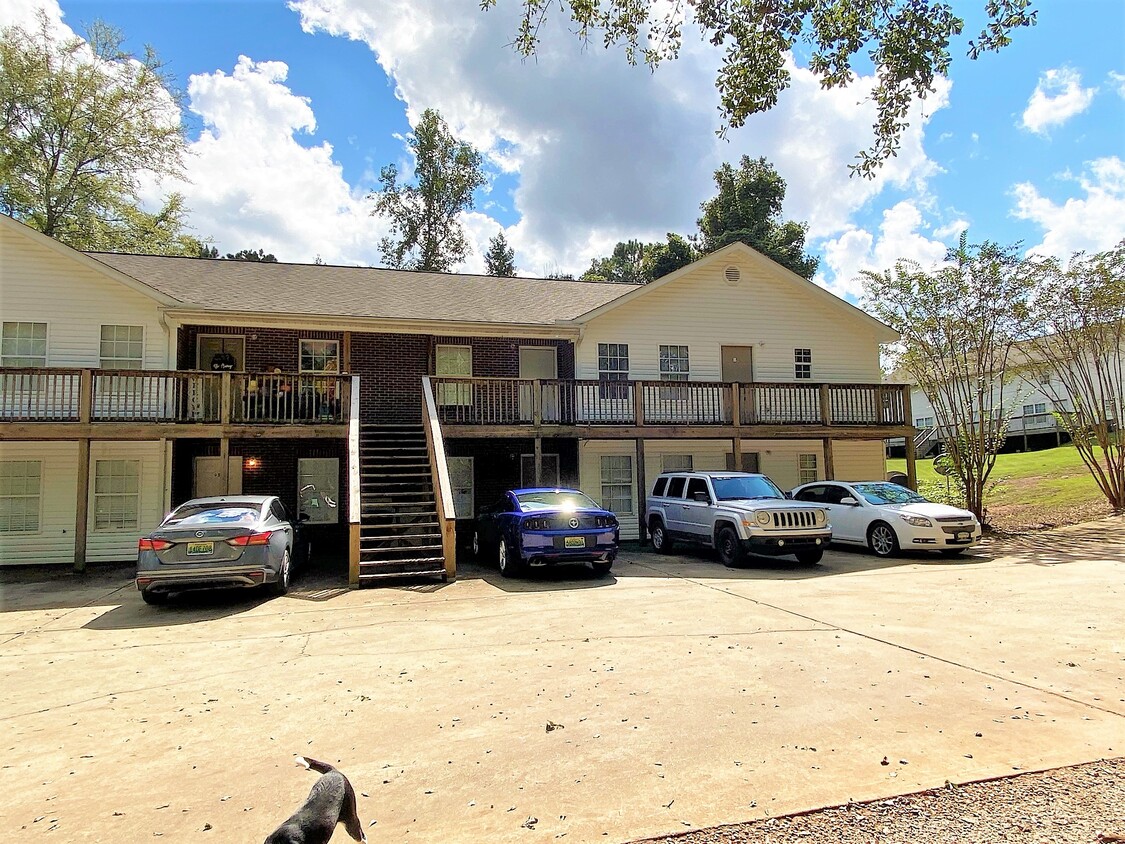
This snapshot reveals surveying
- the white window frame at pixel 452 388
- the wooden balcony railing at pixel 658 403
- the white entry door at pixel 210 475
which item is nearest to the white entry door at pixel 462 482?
the wooden balcony railing at pixel 658 403

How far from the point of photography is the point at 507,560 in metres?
11.2

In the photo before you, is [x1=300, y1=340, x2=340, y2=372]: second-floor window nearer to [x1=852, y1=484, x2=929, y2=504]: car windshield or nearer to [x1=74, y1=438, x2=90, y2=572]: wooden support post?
[x1=74, y1=438, x2=90, y2=572]: wooden support post

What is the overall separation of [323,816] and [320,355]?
1523 cm

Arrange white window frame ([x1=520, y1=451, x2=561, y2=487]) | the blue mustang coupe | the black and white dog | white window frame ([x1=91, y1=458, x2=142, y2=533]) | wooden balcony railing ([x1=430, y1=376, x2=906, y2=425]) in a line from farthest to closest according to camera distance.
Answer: white window frame ([x1=520, y1=451, x2=561, y2=487]) → wooden balcony railing ([x1=430, y1=376, x2=906, y2=425]) → white window frame ([x1=91, y1=458, x2=142, y2=533]) → the blue mustang coupe → the black and white dog

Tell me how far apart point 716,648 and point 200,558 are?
6817 millimetres

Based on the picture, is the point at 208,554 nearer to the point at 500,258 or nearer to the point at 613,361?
the point at 613,361

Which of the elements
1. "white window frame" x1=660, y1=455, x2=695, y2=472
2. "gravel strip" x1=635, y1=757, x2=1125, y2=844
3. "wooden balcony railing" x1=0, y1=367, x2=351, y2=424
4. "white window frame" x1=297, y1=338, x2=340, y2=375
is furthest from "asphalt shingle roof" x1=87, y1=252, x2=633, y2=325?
"gravel strip" x1=635, y1=757, x2=1125, y2=844

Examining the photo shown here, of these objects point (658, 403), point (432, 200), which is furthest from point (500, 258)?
point (658, 403)

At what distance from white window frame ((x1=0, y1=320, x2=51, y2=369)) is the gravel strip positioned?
17274 mm

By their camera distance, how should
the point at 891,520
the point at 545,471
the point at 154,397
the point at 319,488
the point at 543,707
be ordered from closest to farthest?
the point at 543,707, the point at 891,520, the point at 154,397, the point at 319,488, the point at 545,471

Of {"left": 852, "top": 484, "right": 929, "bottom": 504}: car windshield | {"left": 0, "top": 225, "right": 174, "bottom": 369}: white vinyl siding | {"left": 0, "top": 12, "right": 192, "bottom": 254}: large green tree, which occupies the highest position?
{"left": 0, "top": 12, "right": 192, "bottom": 254}: large green tree

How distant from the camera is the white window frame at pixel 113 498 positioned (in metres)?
15.1

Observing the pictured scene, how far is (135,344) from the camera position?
15.4m

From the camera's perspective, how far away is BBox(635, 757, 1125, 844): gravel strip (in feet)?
9.76
